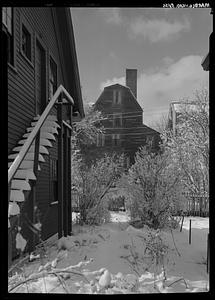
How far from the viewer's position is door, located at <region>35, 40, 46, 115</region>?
4.42 meters

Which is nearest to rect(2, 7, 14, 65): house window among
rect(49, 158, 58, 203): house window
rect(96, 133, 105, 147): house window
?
rect(96, 133, 105, 147): house window

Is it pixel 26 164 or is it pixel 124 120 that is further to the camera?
pixel 26 164

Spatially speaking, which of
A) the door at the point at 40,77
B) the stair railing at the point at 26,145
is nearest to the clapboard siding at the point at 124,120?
the stair railing at the point at 26,145

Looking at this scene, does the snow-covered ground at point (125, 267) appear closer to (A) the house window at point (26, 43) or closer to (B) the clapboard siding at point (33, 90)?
(B) the clapboard siding at point (33, 90)

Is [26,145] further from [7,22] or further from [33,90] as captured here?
[33,90]

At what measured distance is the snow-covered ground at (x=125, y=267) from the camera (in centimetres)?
191

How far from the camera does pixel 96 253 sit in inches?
121

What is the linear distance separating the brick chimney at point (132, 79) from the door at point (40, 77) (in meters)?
1.86

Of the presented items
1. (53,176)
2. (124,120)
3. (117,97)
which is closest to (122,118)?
(124,120)

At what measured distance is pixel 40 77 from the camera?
4.63 meters

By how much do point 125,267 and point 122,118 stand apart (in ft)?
4.39

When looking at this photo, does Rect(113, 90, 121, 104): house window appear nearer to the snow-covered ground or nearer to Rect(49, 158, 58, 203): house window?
the snow-covered ground
